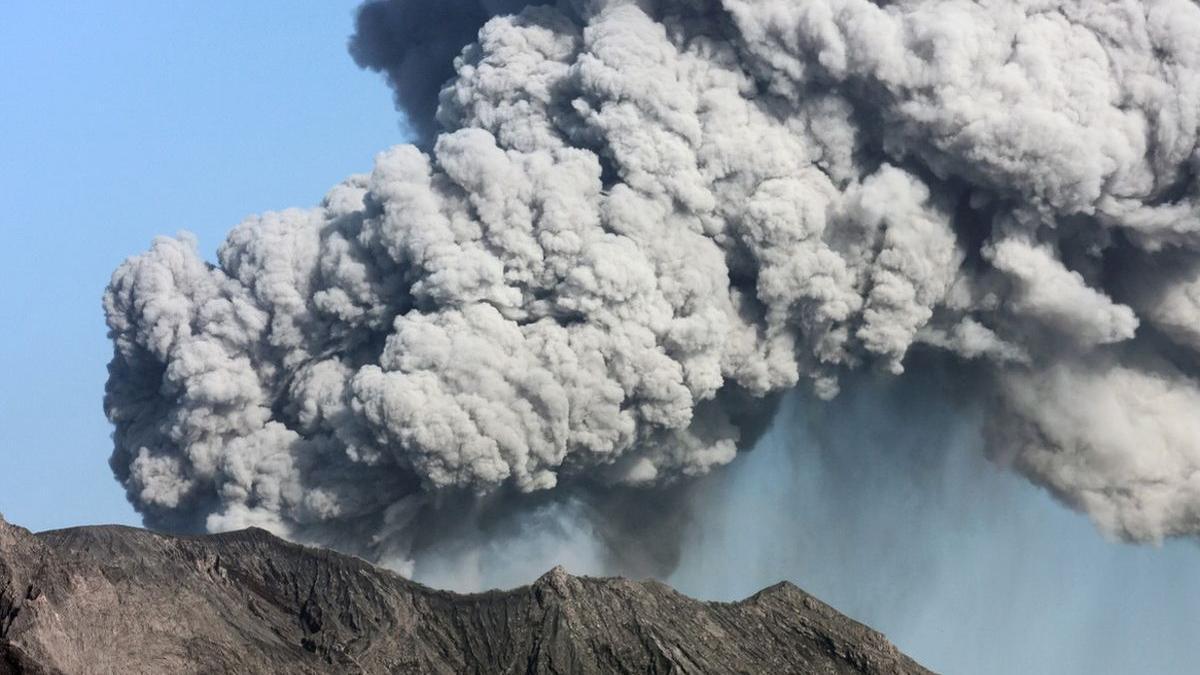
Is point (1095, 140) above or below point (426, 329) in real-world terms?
above

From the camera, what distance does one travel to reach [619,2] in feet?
219

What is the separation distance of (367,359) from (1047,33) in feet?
63.9

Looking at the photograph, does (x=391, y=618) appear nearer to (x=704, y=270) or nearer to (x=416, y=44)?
(x=704, y=270)

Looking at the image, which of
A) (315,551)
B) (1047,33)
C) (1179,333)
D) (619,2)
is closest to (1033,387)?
(1179,333)

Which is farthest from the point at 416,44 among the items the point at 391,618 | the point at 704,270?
the point at 391,618

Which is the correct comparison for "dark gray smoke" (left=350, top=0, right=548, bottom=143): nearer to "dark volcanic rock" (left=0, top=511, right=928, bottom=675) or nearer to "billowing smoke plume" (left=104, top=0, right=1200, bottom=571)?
"billowing smoke plume" (left=104, top=0, right=1200, bottom=571)

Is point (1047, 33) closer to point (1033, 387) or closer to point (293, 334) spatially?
point (1033, 387)

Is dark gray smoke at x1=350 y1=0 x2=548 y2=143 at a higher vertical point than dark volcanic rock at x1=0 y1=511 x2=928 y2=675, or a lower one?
higher

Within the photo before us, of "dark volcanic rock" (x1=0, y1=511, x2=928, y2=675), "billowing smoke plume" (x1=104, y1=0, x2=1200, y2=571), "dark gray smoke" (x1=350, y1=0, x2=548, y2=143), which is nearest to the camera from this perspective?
"dark volcanic rock" (x1=0, y1=511, x2=928, y2=675)

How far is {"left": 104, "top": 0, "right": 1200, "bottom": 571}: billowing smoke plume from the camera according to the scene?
208ft

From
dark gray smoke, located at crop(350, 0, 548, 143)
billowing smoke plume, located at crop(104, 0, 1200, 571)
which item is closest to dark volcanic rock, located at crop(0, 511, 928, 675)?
billowing smoke plume, located at crop(104, 0, 1200, 571)

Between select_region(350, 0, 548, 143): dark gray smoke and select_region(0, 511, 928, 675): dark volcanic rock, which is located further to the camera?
select_region(350, 0, 548, 143): dark gray smoke

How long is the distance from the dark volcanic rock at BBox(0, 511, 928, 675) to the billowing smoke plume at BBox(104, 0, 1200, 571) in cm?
401

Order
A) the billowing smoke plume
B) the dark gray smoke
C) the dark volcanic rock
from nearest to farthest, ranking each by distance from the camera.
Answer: the dark volcanic rock
the billowing smoke plume
the dark gray smoke
